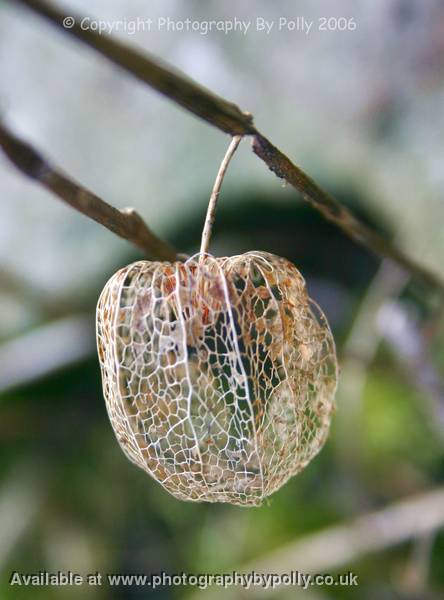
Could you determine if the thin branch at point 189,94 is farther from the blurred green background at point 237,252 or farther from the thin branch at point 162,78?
the blurred green background at point 237,252

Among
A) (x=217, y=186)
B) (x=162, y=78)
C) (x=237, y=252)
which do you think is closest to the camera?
(x=162, y=78)

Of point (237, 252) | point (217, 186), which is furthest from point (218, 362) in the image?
point (237, 252)

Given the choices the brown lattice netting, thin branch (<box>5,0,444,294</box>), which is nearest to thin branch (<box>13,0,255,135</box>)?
thin branch (<box>5,0,444,294</box>)

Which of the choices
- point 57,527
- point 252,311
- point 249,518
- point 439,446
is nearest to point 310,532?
point 249,518

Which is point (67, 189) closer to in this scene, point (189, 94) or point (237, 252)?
point (189, 94)

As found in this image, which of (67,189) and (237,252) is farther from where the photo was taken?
(237,252)

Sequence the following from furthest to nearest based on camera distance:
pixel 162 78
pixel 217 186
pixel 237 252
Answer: pixel 237 252, pixel 217 186, pixel 162 78

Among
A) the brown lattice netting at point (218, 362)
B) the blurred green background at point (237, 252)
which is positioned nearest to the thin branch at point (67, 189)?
the brown lattice netting at point (218, 362)
